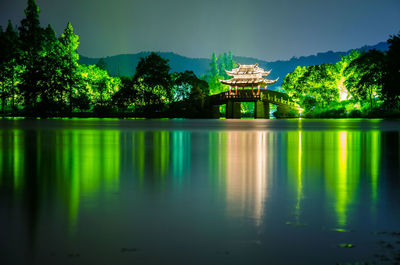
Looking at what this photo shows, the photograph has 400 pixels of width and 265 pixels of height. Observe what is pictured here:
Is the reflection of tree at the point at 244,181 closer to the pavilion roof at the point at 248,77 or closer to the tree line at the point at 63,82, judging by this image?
the tree line at the point at 63,82

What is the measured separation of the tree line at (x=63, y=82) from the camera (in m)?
53.2

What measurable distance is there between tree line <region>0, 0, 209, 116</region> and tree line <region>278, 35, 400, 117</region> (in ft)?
55.3

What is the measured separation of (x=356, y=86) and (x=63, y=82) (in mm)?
34695

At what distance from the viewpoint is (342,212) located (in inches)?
144

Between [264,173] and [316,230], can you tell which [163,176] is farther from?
[316,230]

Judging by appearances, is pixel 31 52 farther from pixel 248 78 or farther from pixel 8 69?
pixel 248 78

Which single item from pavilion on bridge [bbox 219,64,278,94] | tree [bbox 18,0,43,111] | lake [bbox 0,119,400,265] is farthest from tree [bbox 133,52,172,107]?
lake [bbox 0,119,400,265]

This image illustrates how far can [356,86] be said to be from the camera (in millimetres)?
51031

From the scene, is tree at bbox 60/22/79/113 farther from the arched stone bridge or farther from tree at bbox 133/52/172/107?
the arched stone bridge

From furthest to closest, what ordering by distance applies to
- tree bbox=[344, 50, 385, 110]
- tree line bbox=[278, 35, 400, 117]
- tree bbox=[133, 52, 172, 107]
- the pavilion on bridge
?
the pavilion on bridge, tree bbox=[133, 52, 172, 107], tree bbox=[344, 50, 385, 110], tree line bbox=[278, 35, 400, 117]

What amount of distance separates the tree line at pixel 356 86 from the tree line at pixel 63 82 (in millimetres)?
16868

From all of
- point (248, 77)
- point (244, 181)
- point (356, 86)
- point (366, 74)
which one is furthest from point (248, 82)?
point (244, 181)

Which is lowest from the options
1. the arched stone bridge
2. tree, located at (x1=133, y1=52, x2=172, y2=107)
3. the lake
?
the lake

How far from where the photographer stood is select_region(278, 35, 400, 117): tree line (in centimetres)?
3930
